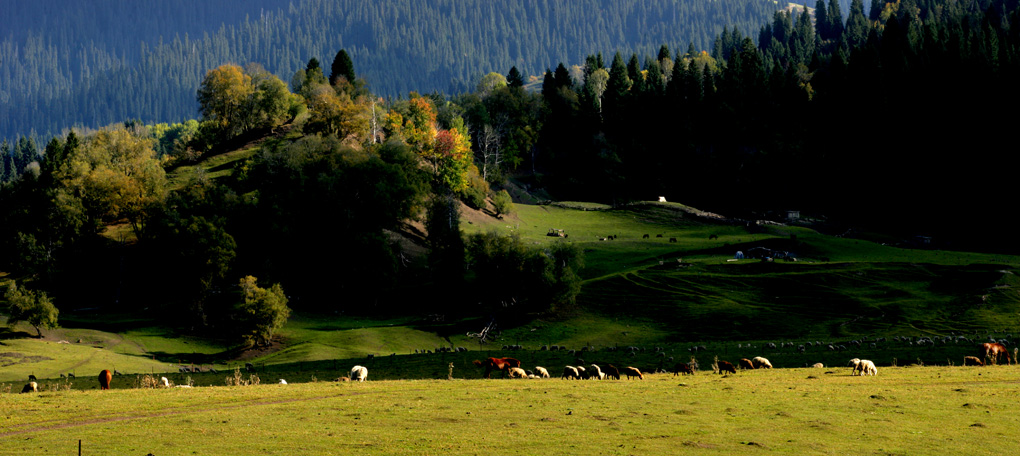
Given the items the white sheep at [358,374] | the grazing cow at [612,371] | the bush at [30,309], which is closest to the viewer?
the grazing cow at [612,371]

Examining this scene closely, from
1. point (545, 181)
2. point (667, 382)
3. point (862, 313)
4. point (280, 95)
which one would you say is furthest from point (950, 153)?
point (667, 382)

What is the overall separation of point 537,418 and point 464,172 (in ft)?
382

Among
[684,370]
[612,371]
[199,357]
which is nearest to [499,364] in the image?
[612,371]

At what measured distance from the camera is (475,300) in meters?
106

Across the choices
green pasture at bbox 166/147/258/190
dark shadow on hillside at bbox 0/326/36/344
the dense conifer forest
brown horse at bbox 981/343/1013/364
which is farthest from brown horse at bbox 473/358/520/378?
green pasture at bbox 166/147/258/190

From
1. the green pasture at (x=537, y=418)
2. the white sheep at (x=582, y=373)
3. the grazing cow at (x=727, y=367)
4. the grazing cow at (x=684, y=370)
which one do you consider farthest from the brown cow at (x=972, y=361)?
the white sheep at (x=582, y=373)

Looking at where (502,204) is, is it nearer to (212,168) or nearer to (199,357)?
(212,168)

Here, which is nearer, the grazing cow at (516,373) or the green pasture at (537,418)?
the green pasture at (537,418)

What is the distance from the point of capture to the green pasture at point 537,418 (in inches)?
1023

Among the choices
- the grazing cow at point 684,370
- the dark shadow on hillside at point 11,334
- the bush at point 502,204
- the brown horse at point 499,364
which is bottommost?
the dark shadow on hillside at point 11,334

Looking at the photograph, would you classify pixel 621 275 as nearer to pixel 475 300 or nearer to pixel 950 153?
pixel 475 300

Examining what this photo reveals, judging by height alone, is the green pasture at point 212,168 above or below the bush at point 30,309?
above

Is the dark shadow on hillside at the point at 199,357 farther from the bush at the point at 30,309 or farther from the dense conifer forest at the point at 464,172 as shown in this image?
the dense conifer forest at the point at 464,172

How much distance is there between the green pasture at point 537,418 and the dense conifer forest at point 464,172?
56.0 meters
